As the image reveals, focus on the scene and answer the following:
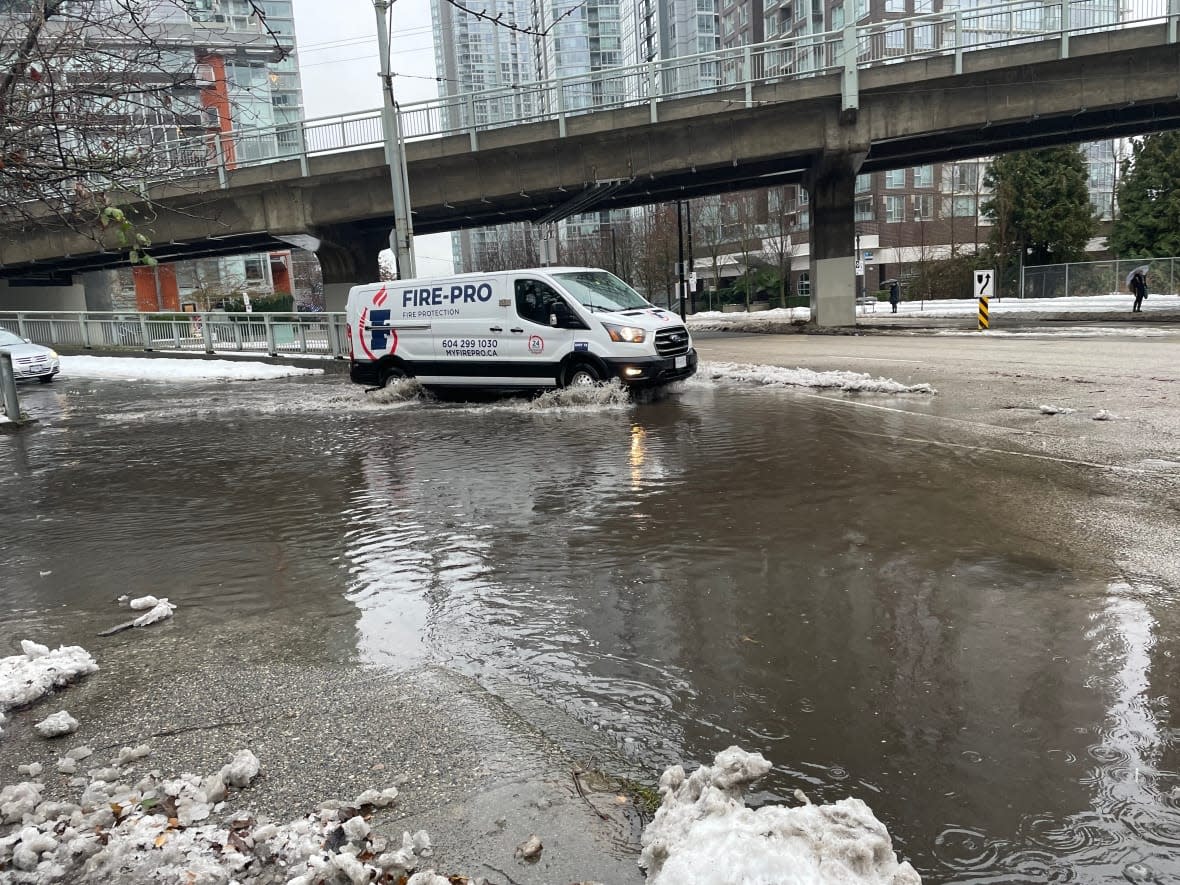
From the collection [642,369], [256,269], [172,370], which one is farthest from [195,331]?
[256,269]

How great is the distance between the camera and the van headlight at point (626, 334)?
494 inches

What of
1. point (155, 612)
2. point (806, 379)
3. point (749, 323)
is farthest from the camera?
point (749, 323)

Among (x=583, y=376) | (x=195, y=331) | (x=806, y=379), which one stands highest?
(x=195, y=331)

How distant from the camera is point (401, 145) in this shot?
2261 centimetres

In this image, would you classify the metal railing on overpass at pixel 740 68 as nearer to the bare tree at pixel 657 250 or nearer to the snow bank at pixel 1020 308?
the snow bank at pixel 1020 308

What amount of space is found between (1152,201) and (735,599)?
5629 cm

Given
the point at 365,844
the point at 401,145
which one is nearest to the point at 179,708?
the point at 365,844

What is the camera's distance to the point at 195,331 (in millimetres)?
27078

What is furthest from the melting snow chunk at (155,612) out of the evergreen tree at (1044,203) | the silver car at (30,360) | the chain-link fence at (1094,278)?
the evergreen tree at (1044,203)

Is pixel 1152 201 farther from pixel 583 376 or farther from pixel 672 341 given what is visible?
pixel 583 376

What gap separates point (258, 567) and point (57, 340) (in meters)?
28.9

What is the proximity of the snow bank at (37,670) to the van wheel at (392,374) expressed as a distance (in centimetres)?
1106

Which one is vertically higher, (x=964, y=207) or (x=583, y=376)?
(x=964, y=207)

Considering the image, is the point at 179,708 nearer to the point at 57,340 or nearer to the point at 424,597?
the point at 424,597
